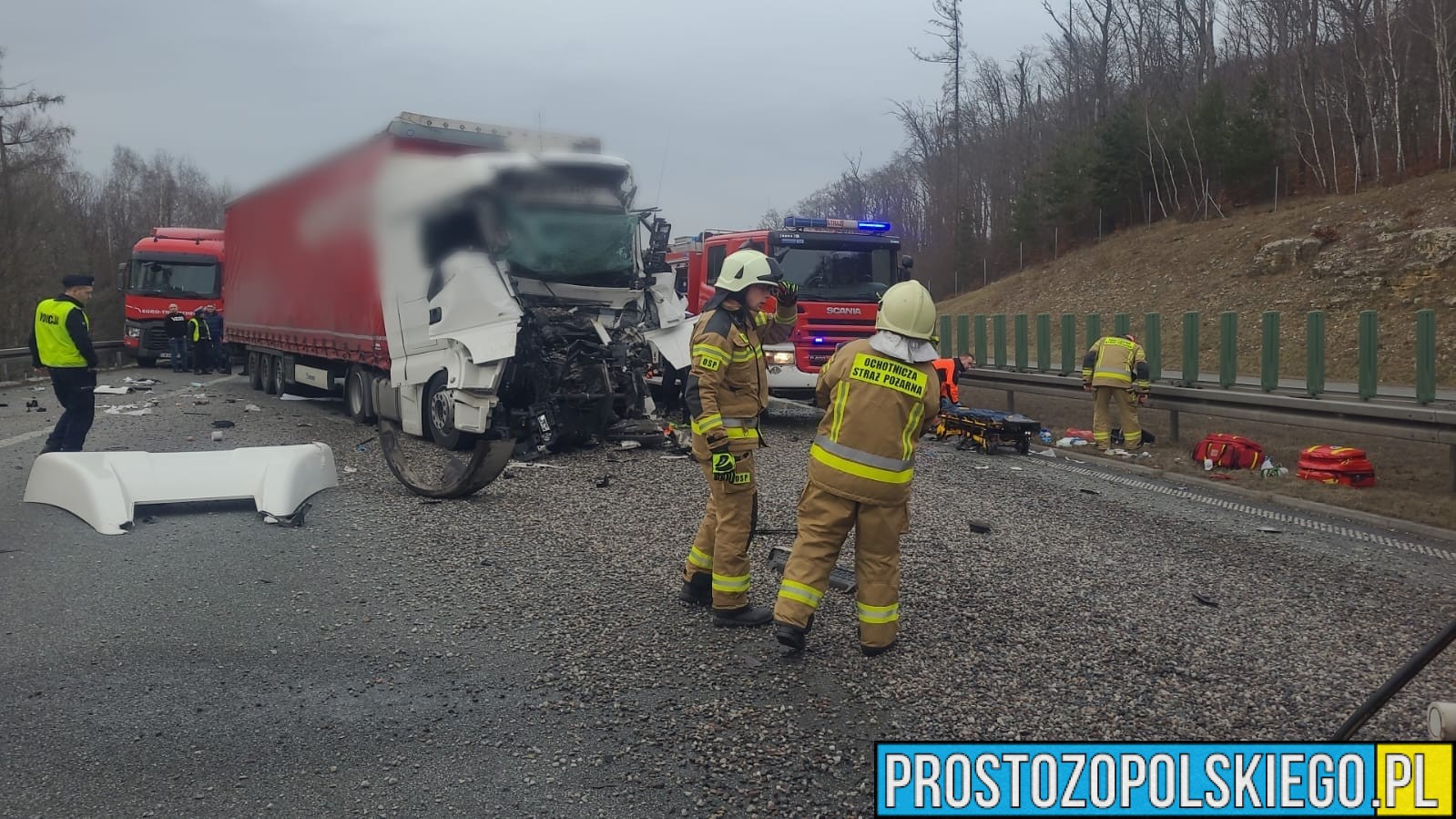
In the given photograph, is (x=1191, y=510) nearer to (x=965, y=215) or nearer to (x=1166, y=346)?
(x=1166, y=346)

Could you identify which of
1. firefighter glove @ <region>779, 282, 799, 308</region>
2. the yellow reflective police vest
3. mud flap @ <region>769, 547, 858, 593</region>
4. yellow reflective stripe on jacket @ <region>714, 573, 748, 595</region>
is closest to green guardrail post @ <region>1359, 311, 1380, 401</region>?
mud flap @ <region>769, 547, 858, 593</region>

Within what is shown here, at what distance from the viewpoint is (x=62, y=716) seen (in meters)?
3.91

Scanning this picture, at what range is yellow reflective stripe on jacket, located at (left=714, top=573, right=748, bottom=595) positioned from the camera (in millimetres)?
5207

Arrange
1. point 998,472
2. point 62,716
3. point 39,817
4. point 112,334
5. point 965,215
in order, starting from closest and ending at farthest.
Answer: point 39,817 → point 62,716 → point 998,472 → point 112,334 → point 965,215

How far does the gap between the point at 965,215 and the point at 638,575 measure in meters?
50.7

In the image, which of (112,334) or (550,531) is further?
(112,334)

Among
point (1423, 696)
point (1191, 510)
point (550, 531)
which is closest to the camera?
point (1423, 696)

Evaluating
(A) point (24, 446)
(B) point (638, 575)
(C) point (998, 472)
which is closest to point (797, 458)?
(C) point (998, 472)

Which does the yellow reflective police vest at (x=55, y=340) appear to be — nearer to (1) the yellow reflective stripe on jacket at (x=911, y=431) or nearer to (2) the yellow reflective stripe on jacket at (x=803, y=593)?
(2) the yellow reflective stripe on jacket at (x=803, y=593)

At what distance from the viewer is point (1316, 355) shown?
12.9 m

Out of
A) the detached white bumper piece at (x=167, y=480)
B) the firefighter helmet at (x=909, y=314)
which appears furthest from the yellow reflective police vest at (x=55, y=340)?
the firefighter helmet at (x=909, y=314)

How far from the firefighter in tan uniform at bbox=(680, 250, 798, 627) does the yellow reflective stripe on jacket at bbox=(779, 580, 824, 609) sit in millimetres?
565

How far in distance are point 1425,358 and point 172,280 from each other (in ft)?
82.2

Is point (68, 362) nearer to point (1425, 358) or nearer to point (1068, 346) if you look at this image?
point (1425, 358)
